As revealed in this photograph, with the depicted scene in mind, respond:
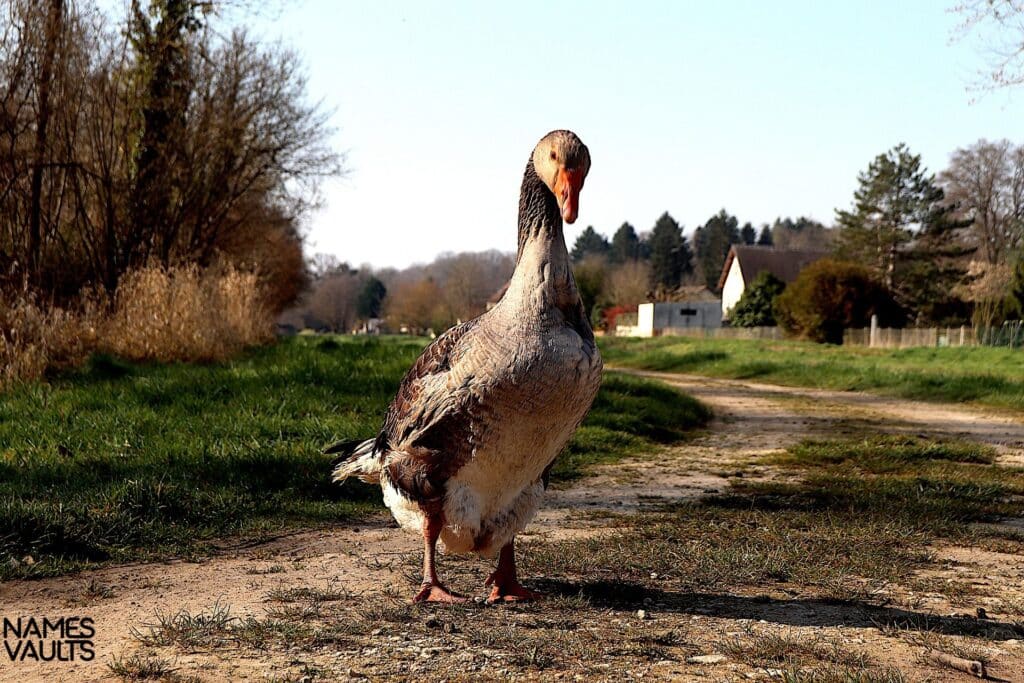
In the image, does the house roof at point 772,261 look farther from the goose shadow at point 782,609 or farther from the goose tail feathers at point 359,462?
the goose shadow at point 782,609

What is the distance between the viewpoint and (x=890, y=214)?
169 feet

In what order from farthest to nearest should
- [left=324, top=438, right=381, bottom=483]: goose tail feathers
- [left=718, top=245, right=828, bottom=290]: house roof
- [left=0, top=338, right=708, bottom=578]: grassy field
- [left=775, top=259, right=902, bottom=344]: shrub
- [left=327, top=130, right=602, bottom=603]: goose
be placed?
[left=718, top=245, right=828, bottom=290]: house roof
[left=775, top=259, right=902, bottom=344]: shrub
[left=0, top=338, right=708, bottom=578]: grassy field
[left=324, top=438, right=381, bottom=483]: goose tail feathers
[left=327, top=130, right=602, bottom=603]: goose

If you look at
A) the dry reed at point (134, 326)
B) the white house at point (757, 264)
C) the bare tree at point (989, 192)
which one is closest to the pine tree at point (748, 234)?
the white house at point (757, 264)

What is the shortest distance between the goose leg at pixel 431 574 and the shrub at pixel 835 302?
34.5 meters

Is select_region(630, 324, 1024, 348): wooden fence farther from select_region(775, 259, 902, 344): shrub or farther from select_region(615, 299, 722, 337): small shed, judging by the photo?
select_region(615, 299, 722, 337): small shed

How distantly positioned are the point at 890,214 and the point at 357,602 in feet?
176

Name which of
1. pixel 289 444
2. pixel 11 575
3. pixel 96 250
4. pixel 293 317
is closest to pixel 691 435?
pixel 289 444

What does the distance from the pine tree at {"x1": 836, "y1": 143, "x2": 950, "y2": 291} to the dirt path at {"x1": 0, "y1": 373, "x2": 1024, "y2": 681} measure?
157 ft

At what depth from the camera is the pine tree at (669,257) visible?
9731cm

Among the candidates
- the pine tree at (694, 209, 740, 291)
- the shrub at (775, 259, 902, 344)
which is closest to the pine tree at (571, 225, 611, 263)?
the pine tree at (694, 209, 740, 291)

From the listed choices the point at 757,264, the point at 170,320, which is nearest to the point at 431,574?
the point at 170,320

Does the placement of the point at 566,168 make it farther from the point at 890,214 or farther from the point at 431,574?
the point at 890,214

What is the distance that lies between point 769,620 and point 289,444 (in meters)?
5.03

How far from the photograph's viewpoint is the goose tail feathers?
14.8 feet
